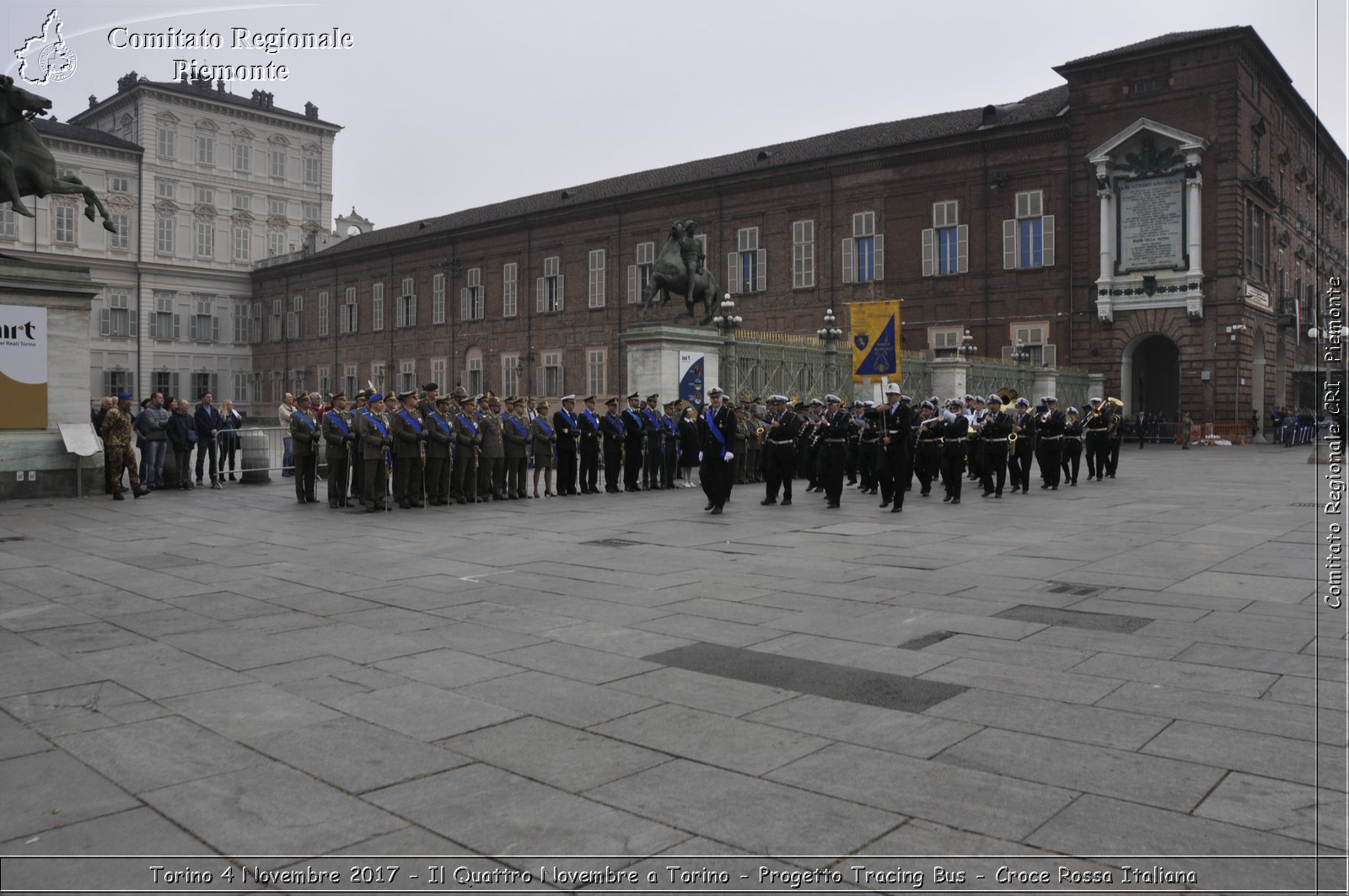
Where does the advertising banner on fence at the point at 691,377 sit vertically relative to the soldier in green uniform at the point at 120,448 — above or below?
above

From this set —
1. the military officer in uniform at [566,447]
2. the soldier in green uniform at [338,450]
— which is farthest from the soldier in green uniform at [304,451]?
the military officer in uniform at [566,447]

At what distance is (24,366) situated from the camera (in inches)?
626

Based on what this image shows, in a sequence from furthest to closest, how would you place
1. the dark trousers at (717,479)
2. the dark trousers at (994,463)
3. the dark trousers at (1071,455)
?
the dark trousers at (1071,455)
the dark trousers at (994,463)
the dark trousers at (717,479)

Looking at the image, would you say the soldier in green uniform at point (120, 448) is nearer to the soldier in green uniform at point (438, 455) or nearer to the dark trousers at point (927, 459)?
the soldier in green uniform at point (438, 455)

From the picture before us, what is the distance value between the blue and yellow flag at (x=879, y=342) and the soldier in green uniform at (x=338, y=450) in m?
9.67

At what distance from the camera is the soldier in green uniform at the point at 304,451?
1577cm

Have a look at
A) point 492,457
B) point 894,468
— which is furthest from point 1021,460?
point 492,457

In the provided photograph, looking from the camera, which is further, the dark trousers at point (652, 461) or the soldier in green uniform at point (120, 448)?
the dark trousers at point (652, 461)

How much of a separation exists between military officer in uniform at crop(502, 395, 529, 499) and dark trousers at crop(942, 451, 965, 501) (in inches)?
261

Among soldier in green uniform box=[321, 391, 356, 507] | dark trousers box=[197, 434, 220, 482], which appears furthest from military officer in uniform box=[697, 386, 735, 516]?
dark trousers box=[197, 434, 220, 482]

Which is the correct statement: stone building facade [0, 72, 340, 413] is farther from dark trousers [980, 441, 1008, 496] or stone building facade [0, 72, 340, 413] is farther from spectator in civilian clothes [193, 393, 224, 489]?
dark trousers [980, 441, 1008, 496]

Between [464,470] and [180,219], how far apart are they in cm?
5036

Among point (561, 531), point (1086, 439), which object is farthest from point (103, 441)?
point (1086, 439)

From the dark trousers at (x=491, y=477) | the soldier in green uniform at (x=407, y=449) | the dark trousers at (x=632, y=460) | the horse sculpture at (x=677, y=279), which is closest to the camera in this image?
the soldier in green uniform at (x=407, y=449)
